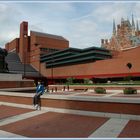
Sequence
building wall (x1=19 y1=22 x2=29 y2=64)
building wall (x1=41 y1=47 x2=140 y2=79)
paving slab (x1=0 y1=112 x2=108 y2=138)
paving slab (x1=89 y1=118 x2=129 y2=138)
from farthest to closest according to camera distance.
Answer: building wall (x1=19 y1=22 x2=29 y2=64) → building wall (x1=41 y1=47 x2=140 y2=79) → paving slab (x1=0 y1=112 x2=108 y2=138) → paving slab (x1=89 y1=118 x2=129 y2=138)

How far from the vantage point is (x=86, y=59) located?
81.9 meters

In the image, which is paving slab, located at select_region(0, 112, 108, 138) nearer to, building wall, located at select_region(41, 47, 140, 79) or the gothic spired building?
building wall, located at select_region(41, 47, 140, 79)

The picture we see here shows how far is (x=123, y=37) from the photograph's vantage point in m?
159

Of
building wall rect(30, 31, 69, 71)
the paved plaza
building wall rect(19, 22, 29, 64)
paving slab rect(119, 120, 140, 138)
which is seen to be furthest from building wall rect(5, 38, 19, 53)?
paving slab rect(119, 120, 140, 138)

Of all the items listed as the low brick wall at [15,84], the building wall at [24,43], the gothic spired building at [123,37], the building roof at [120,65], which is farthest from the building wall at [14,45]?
the low brick wall at [15,84]

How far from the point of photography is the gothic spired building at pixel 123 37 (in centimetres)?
15146

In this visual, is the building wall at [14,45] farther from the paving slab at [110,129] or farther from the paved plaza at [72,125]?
the paving slab at [110,129]

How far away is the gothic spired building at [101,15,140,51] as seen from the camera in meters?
151

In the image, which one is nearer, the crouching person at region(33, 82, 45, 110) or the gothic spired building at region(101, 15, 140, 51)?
the crouching person at region(33, 82, 45, 110)

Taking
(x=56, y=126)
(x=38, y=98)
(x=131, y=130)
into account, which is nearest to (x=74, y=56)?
(x=38, y=98)

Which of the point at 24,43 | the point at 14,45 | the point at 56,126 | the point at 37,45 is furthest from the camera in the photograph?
the point at 14,45

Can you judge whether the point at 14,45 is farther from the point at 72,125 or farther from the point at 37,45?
the point at 72,125

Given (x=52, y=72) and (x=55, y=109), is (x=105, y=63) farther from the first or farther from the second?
(x=55, y=109)

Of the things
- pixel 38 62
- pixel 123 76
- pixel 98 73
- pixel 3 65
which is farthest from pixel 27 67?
pixel 3 65
